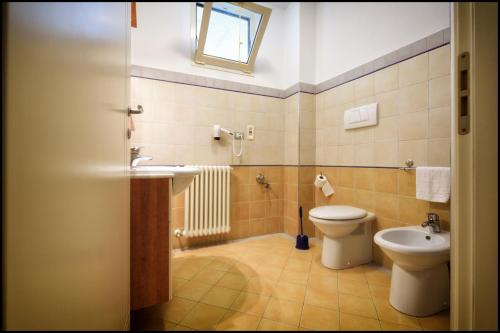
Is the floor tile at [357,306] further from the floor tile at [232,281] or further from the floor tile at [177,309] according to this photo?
the floor tile at [177,309]

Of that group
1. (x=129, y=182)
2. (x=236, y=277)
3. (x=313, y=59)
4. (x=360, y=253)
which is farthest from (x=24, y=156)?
(x=313, y=59)

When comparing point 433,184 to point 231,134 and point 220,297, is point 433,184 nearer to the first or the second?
point 220,297

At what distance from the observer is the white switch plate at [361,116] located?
165 cm

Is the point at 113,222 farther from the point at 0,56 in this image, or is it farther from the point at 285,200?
the point at 285,200

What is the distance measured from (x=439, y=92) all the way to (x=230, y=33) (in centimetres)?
148

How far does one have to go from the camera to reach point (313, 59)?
85.5 inches

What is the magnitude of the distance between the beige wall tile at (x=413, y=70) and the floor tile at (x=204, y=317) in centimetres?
181

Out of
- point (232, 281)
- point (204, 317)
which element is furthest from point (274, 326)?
point (232, 281)

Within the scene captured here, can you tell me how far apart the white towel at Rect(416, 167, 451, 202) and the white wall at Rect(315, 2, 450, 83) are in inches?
33.7

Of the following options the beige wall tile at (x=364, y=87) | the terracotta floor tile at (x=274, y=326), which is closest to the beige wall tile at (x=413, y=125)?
the beige wall tile at (x=364, y=87)

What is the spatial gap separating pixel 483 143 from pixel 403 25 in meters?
1.39

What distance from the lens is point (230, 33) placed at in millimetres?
1690

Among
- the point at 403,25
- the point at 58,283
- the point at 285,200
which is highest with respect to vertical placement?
the point at 403,25

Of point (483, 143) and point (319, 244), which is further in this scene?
point (319, 244)
